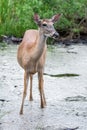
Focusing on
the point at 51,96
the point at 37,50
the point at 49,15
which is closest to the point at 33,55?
the point at 37,50

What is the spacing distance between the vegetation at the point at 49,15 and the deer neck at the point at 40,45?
567 centimetres

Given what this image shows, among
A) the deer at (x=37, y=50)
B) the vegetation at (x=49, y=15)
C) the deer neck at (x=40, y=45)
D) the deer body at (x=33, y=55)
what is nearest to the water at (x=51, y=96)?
the deer at (x=37, y=50)

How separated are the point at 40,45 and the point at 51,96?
1.35m

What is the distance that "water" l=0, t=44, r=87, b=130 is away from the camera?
6.77 meters

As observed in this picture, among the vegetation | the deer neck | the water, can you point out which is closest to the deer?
the deer neck

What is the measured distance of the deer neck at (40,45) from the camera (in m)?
6.94

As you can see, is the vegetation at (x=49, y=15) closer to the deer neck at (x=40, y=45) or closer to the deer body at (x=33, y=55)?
the deer body at (x=33, y=55)

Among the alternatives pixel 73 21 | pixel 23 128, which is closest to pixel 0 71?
pixel 23 128

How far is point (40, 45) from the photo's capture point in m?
7.02

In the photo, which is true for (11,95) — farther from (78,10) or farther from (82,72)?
(78,10)

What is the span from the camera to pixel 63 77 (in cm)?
940

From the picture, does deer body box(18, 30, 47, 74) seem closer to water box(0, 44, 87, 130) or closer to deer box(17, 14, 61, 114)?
deer box(17, 14, 61, 114)

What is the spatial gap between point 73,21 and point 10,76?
4477 millimetres

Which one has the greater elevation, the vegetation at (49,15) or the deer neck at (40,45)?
the deer neck at (40,45)
